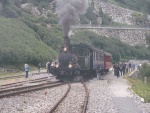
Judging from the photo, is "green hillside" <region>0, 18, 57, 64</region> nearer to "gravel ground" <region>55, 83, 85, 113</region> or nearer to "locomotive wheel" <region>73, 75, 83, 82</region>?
"locomotive wheel" <region>73, 75, 83, 82</region>

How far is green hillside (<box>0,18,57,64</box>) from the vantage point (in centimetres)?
5419

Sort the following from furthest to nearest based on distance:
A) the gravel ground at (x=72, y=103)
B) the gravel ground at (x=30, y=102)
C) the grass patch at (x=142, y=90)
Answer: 1. the grass patch at (x=142, y=90)
2. the gravel ground at (x=72, y=103)
3. the gravel ground at (x=30, y=102)

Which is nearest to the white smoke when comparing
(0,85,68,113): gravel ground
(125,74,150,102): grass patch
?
(125,74,150,102): grass patch

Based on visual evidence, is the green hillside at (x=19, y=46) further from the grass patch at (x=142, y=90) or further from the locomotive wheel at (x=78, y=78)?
the grass patch at (x=142, y=90)

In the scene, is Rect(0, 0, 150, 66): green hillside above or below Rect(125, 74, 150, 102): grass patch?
above

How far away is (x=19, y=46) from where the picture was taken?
190 ft

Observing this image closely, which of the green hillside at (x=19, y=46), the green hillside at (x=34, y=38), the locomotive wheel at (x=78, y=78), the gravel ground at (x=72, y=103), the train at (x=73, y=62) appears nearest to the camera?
the gravel ground at (x=72, y=103)

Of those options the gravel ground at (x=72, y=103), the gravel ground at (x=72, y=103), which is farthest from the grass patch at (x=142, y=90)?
the gravel ground at (x=72, y=103)

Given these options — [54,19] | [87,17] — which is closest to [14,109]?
[54,19]

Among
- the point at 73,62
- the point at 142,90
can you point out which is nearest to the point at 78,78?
the point at 73,62

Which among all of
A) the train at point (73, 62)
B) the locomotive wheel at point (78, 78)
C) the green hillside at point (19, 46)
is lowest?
the locomotive wheel at point (78, 78)

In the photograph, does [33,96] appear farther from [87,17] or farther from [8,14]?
[87,17]

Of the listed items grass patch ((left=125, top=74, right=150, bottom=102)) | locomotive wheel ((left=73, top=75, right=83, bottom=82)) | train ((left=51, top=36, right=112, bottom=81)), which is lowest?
grass patch ((left=125, top=74, right=150, bottom=102))

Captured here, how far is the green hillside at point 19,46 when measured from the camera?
54.2m
